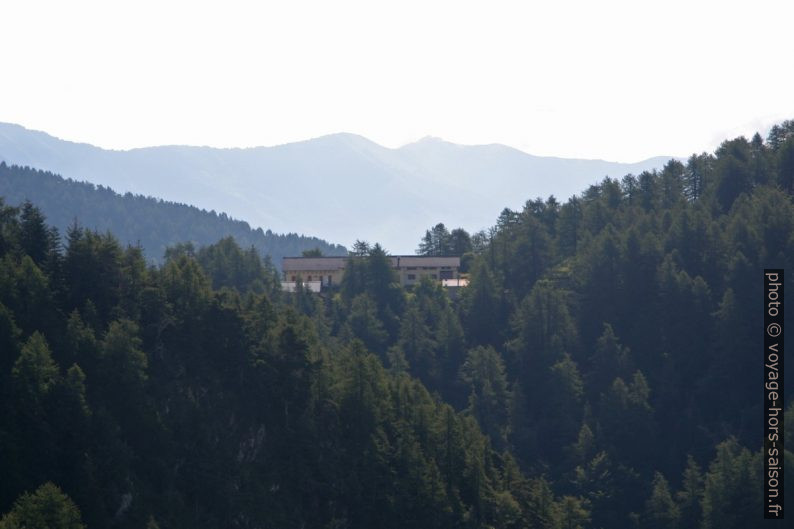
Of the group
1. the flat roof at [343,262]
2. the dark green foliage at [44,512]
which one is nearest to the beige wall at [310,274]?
the flat roof at [343,262]

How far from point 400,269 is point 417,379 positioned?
49.5 m

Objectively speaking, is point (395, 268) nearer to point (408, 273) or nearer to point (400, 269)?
point (400, 269)

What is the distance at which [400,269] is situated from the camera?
452ft

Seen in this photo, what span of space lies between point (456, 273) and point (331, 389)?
205ft

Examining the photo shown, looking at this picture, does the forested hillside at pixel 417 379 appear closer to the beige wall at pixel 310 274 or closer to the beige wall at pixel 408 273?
the beige wall at pixel 408 273

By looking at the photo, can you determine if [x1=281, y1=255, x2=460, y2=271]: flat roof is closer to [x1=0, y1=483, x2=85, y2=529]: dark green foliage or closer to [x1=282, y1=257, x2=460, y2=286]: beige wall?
[x1=282, y1=257, x2=460, y2=286]: beige wall

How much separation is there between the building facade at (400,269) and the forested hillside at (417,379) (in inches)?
236

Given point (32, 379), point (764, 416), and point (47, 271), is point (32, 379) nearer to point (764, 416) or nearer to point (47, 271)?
point (47, 271)

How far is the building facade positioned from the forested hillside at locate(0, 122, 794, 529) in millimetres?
6000

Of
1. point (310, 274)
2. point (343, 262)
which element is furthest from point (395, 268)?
point (310, 274)

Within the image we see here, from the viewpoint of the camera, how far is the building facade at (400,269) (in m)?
137

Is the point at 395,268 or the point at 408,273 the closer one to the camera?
the point at 395,268

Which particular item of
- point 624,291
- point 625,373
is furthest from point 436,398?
point 624,291

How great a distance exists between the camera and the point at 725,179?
416 ft
